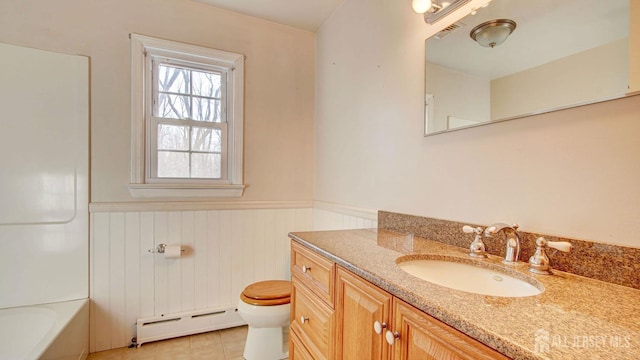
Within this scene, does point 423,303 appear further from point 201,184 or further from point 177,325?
point 177,325

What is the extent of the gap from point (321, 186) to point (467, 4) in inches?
62.6

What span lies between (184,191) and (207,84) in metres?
0.87

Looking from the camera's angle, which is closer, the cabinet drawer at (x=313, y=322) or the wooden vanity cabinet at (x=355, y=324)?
the wooden vanity cabinet at (x=355, y=324)

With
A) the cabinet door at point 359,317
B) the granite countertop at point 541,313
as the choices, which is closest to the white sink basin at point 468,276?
the granite countertop at point 541,313

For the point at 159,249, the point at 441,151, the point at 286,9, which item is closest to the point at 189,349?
the point at 159,249

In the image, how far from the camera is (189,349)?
1.97 m

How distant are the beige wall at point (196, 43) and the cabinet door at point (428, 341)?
1.82 m

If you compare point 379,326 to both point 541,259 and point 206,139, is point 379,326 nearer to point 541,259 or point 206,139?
point 541,259

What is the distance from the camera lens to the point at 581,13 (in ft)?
2.78

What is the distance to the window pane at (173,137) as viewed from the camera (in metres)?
2.12

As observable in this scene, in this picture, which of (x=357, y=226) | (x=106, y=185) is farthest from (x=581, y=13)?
(x=106, y=185)

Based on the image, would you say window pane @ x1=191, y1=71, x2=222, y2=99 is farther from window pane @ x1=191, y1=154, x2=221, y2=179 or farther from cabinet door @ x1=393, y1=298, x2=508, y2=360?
cabinet door @ x1=393, y1=298, x2=508, y2=360

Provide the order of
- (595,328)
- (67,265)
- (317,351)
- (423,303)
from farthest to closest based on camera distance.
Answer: (67,265), (317,351), (423,303), (595,328)

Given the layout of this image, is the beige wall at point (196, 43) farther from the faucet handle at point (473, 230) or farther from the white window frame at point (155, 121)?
the faucet handle at point (473, 230)
